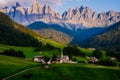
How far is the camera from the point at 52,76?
112 metres

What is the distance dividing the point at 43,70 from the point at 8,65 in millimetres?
15458

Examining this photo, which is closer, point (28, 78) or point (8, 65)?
point (28, 78)

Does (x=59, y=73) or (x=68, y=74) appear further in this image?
(x=59, y=73)

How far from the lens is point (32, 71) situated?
11712 cm

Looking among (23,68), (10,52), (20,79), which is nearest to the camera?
(20,79)

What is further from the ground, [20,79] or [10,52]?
[10,52]

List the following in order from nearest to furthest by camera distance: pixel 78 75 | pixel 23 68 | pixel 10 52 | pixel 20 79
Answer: pixel 20 79
pixel 78 75
pixel 23 68
pixel 10 52

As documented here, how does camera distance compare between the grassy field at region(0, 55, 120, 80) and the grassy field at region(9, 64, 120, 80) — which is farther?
the grassy field at region(0, 55, 120, 80)

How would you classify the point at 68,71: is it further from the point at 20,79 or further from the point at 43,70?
Answer: the point at 20,79

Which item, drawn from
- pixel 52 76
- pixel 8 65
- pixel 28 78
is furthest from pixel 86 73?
pixel 8 65

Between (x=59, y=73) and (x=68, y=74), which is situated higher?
(x=59, y=73)

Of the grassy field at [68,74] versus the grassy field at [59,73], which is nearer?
the grassy field at [68,74]

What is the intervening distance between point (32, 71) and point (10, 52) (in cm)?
7630

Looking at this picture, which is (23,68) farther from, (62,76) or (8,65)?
(62,76)
